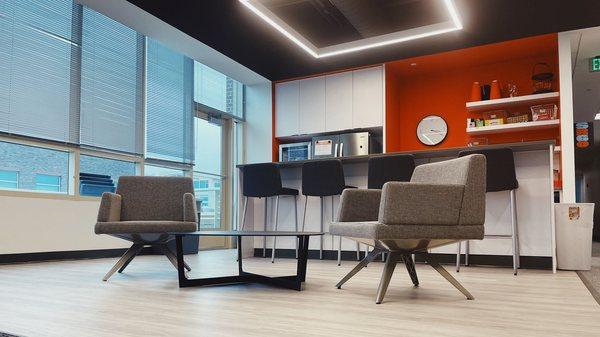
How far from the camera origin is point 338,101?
698 centimetres

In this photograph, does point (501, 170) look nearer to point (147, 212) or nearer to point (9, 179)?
point (147, 212)

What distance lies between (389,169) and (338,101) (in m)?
3.02

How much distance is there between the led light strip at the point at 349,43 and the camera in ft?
16.3

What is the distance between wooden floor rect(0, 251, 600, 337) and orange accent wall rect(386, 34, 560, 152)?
3.58 metres

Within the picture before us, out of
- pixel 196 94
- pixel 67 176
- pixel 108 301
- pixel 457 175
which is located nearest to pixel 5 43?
pixel 67 176

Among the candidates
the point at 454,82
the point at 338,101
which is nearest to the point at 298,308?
the point at 338,101

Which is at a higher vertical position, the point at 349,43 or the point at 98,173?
the point at 349,43

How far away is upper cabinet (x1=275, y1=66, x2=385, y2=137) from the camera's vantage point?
672 cm

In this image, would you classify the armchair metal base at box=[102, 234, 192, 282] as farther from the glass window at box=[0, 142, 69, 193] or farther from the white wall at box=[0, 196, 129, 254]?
the glass window at box=[0, 142, 69, 193]

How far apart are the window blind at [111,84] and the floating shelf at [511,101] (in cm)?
427

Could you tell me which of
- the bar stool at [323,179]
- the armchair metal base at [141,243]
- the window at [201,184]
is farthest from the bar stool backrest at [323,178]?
the window at [201,184]

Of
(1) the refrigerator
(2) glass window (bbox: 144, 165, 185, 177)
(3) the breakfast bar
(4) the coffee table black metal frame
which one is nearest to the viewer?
(4) the coffee table black metal frame

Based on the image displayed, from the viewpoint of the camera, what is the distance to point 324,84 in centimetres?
711

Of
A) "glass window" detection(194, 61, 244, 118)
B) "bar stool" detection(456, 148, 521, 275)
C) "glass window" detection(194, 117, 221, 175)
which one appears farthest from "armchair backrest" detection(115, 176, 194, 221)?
"glass window" detection(194, 61, 244, 118)
